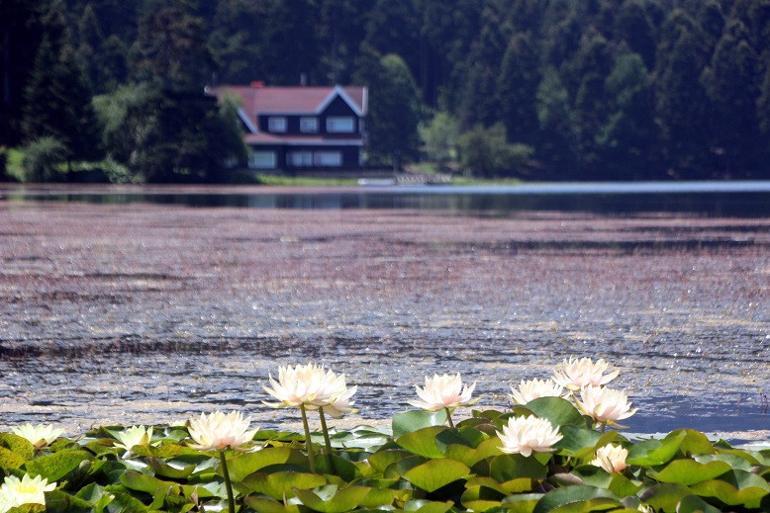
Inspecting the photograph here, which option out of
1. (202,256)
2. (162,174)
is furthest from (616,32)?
(202,256)

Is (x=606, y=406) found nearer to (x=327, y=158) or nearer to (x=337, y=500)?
(x=337, y=500)

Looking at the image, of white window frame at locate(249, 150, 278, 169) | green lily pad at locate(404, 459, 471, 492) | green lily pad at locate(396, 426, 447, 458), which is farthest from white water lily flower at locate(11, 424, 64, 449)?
white window frame at locate(249, 150, 278, 169)

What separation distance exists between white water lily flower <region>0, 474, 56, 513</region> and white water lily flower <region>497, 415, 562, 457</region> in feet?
4.75

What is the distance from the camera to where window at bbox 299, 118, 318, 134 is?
108m

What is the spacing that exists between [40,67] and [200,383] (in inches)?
2872

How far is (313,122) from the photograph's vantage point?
108 meters

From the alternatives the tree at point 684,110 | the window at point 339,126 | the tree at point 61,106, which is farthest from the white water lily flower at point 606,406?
the tree at point 684,110

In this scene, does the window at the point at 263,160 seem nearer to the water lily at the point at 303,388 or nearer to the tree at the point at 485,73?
the tree at the point at 485,73

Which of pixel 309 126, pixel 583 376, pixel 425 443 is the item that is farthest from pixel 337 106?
pixel 425 443

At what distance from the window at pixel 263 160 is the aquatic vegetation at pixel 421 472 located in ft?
328

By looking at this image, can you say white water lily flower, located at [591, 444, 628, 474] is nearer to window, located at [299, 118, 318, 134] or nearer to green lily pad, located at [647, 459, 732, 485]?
green lily pad, located at [647, 459, 732, 485]

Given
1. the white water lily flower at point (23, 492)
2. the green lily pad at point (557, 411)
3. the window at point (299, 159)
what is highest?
the green lily pad at point (557, 411)

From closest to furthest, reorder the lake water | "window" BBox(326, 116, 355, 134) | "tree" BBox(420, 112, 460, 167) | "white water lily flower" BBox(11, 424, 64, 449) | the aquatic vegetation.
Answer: the aquatic vegetation < "white water lily flower" BBox(11, 424, 64, 449) < the lake water < "window" BBox(326, 116, 355, 134) < "tree" BBox(420, 112, 460, 167)

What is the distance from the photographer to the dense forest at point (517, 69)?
117 meters
